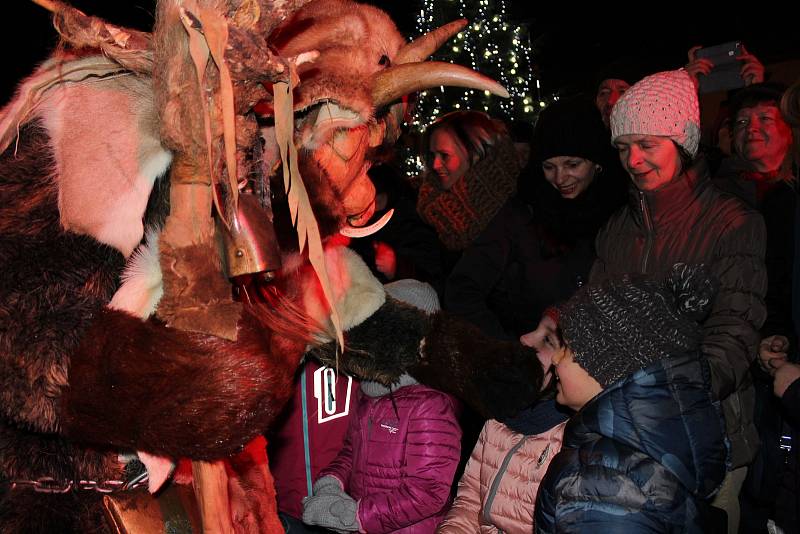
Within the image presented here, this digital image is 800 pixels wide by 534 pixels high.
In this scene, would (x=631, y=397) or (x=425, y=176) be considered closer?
(x=631, y=397)

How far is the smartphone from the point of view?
377 cm

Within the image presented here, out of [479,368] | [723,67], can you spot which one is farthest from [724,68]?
[479,368]

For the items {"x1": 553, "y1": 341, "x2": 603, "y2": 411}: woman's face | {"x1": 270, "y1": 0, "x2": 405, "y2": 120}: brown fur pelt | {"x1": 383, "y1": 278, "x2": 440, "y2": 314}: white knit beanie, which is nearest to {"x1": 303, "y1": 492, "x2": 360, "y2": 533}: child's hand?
{"x1": 383, "y1": 278, "x2": 440, "y2": 314}: white knit beanie

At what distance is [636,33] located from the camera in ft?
34.6

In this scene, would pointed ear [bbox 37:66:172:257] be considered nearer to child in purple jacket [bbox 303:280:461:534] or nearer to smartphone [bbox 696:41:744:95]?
child in purple jacket [bbox 303:280:461:534]

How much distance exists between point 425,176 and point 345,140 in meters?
2.20

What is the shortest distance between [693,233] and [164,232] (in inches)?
69.4

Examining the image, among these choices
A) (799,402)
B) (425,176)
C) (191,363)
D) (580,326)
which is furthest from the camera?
(425,176)

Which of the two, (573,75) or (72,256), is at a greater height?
(72,256)

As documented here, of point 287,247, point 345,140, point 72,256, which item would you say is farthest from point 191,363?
point 345,140

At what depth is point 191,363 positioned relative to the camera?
1528mm

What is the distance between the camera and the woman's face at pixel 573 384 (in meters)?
2.26

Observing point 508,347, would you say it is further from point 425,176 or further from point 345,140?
point 425,176

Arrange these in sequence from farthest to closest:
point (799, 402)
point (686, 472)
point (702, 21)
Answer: point (702, 21) → point (799, 402) → point (686, 472)
